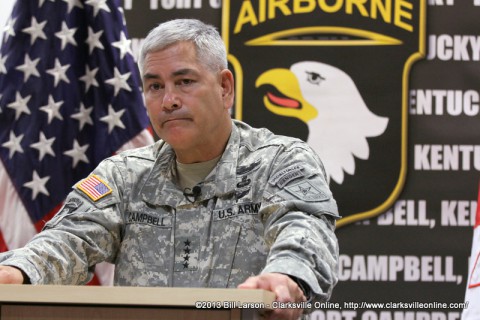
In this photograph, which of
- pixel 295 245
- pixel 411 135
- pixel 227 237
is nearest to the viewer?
pixel 295 245

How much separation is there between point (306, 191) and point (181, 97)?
47 cm

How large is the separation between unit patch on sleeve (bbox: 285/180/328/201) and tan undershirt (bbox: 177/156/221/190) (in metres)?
0.34

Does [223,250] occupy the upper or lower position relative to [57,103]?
lower

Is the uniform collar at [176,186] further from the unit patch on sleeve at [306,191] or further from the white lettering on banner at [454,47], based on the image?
the white lettering on banner at [454,47]

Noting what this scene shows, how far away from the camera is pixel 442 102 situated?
3.77 m

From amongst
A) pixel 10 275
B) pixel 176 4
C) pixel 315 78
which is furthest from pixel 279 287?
pixel 176 4

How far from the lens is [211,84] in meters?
2.42

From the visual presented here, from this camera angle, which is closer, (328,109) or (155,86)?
(155,86)

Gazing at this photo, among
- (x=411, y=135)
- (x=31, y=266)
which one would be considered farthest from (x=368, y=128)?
(x=31, y=266)

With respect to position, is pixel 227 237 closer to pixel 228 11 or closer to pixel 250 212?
pixel 250 212

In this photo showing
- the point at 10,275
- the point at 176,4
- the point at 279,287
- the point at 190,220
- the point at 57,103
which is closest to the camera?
the point at 279,287

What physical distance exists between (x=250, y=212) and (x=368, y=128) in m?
1.58

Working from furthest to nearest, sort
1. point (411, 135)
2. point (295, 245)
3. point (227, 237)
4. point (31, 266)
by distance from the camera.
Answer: point (411, 135), point (227, 237), point (31, 266), point (295, 245)

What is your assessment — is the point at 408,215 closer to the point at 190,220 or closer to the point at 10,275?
the point at 190,220
